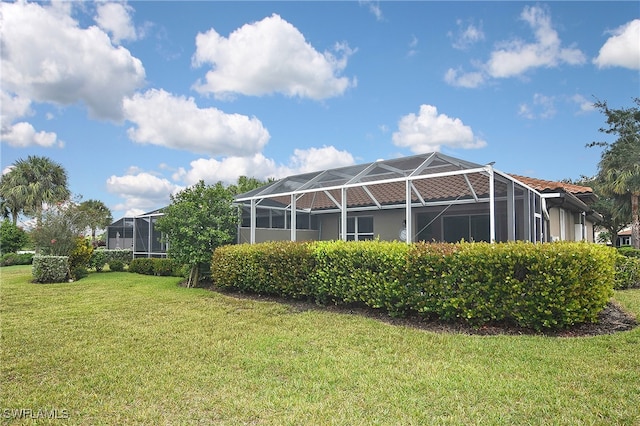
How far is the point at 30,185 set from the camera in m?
28.1

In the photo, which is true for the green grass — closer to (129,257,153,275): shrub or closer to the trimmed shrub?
the trimmed shrub

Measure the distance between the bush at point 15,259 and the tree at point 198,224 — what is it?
18931mm

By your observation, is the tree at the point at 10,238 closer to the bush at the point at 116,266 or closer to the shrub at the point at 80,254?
the bush at the point at 116,266

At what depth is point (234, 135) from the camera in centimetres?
1521

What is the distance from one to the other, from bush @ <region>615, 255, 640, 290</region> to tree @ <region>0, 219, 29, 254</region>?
1269 inches

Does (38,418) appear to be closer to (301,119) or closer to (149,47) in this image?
(149,47)

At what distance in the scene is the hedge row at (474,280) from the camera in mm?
5676

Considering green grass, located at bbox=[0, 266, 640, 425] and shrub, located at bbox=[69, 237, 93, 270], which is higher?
shrub, located at bbox=[69, 237, 93, 270]

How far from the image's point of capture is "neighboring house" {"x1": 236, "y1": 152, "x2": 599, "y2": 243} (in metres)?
9.18

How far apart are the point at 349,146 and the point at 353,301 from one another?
25.6 ft

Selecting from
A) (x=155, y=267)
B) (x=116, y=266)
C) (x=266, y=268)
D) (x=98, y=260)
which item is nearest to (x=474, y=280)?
(x=266, y=268)

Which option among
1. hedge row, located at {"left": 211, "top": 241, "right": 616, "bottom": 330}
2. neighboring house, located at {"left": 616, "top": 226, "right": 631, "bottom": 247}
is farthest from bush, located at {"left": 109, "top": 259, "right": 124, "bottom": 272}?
neighboring house, located at {"left": 616, "top": 226, "right": 631, "bottom": 247}

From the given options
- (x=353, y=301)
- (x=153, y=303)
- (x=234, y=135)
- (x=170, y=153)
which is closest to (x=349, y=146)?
(x=234, y=135)

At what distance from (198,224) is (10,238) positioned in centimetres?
2284
